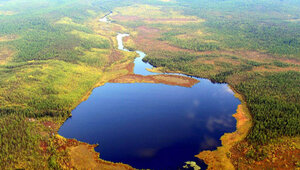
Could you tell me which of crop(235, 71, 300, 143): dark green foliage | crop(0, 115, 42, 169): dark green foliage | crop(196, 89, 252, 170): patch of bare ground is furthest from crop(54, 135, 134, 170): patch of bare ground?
crop(235, 71, 300, 143): dark green foliage

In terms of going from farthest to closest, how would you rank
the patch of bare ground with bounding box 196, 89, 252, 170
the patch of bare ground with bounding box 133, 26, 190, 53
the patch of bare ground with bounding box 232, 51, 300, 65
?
Result: the patch of bare ground with bounding box 133, 26, 190, 53 → the patch of bare ground with bounding box 232, 51, 300, 65 → the patch of bare ground with bounding box 196, 89, 252, 170

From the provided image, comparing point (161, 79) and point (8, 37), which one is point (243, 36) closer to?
point (161, 79)

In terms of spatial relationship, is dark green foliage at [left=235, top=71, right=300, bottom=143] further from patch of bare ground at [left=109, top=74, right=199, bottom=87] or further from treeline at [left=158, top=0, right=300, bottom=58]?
treeline at [left=158, top=0, right=300, bottom=58]

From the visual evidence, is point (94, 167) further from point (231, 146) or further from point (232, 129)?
point (232, 129)

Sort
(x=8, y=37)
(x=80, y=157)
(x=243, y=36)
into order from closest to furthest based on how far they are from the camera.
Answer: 1. (x=80, y=157)
2. (x=8, y=37)
3. (x=243, y=36)

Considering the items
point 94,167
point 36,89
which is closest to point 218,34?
point 36,89

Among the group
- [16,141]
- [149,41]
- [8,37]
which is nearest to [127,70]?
[149,41]

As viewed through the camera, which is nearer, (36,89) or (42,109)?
(42,109)
